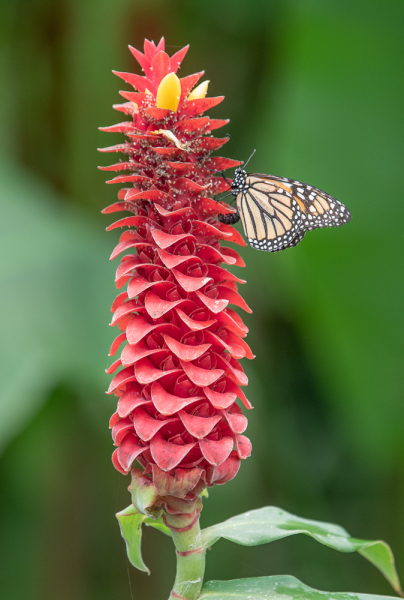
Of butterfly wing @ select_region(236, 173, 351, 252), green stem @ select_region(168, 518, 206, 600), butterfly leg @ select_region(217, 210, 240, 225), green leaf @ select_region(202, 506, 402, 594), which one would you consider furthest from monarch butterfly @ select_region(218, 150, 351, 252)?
green stem @ select_region(168, 518, 206, 600)

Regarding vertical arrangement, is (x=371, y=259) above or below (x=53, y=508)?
above

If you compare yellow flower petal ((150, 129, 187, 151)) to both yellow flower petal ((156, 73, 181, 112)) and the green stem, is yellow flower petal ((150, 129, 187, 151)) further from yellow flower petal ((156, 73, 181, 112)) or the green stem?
the green stem

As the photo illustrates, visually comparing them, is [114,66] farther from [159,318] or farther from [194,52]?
[159,318]

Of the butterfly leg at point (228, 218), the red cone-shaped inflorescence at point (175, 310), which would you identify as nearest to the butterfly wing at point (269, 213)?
the butterfly leg at point (228, 218)

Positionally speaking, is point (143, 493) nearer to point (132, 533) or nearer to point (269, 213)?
point (132, 533)

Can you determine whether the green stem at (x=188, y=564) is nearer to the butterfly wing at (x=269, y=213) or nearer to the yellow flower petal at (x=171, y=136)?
the yellow flower petal at (x=171, y=136)

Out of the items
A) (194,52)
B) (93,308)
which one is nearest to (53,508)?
(93,308)
